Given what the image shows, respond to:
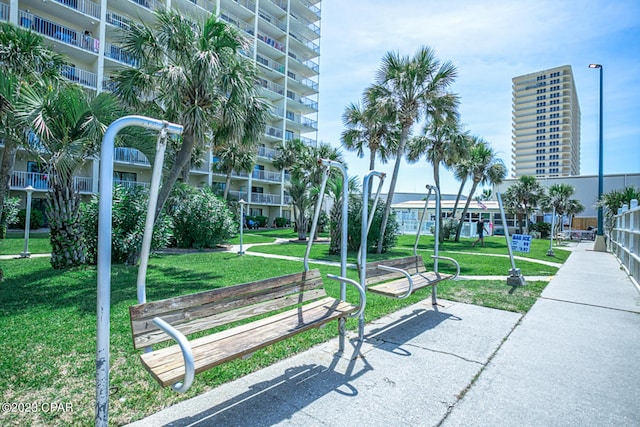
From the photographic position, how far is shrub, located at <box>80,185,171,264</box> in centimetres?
966

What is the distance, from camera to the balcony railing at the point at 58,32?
839 inches

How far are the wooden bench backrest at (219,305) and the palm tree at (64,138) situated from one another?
18.5 ft

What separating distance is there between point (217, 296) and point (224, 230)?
43.0 feet

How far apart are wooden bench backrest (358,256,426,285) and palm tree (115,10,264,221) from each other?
252 inches

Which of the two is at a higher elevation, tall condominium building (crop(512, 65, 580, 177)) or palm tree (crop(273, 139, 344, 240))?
tall condominium building (crop(512, 65, 580, 177))

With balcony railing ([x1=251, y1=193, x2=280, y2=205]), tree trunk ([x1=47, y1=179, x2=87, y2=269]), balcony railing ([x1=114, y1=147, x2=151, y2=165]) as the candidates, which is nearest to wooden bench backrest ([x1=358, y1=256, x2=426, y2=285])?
tree trunk ([x1=47, y1=179, x2=87, y2=269])

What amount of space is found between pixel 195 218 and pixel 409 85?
1052 cm

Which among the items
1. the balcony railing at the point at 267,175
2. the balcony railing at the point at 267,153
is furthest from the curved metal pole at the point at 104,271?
the balcony railing at the point at 267,153

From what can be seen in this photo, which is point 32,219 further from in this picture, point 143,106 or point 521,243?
point 521,243

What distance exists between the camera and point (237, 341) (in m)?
2.81

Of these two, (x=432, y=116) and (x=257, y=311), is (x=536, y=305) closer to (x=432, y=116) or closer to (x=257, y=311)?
(x=257, y=311)

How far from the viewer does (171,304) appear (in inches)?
105

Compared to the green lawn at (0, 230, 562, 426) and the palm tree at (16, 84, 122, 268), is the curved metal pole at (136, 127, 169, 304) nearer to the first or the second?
the green lawn at (0, 230, 562, 426)

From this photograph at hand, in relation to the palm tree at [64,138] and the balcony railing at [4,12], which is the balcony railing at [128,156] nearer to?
the balcony railing at [4,12]
